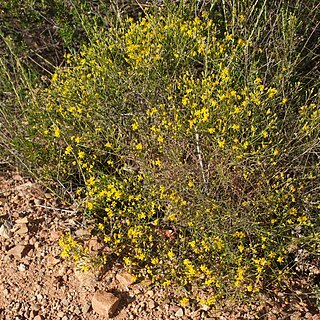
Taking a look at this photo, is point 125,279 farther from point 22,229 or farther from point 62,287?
point 22,229

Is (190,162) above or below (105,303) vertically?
above

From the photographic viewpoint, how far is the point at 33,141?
11.8 feet

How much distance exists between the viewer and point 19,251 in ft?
10.6

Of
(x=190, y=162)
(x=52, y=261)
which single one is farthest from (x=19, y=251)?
(x=190, y=162)

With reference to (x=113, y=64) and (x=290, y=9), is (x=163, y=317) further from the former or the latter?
(x=290, y=9)

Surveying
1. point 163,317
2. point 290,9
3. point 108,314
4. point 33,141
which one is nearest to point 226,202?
point 163,317

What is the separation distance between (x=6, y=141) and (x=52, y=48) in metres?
1.39

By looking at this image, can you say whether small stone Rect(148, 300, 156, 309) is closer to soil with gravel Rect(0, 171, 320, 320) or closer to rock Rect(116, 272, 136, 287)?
soil with gravel Rect(0, 171, 320, 320)

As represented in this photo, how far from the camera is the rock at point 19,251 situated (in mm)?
3219

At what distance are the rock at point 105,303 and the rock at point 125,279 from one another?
0.12 meters

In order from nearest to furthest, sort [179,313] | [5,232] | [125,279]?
[179,313], [125,279], [5,232]

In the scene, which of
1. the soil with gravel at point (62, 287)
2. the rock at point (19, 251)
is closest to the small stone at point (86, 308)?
the soil with gravel at point (62, 287)

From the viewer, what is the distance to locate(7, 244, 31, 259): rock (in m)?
3.22

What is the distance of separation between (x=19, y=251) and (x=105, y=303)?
74 cm
